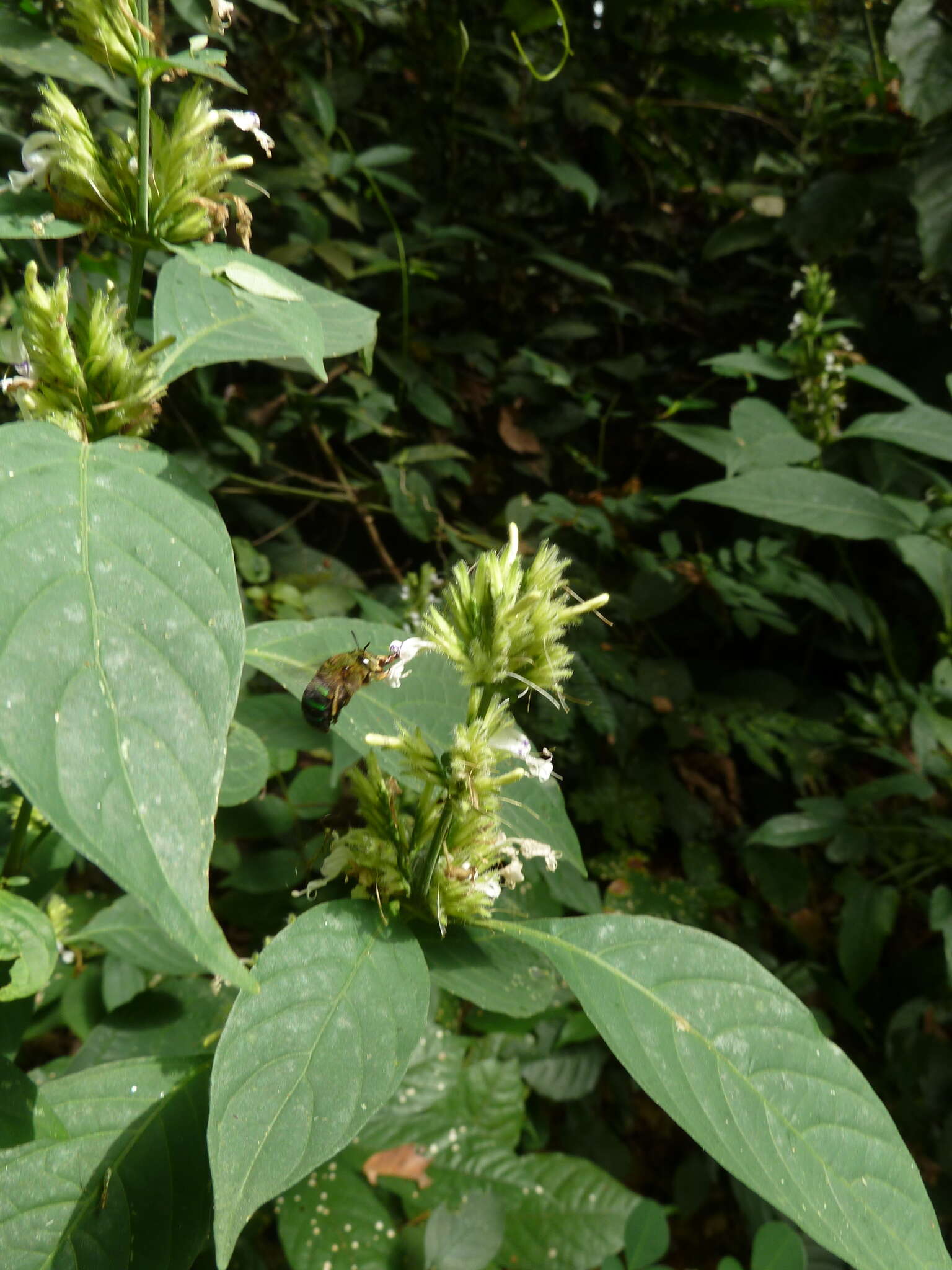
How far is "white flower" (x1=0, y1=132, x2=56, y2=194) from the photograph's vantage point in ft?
2.07

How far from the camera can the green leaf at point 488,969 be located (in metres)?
0.56

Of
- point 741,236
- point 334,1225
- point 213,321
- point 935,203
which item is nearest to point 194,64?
point 213,321

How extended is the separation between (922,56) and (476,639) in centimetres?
218

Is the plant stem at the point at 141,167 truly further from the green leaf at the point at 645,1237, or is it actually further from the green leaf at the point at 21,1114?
the green leaf at the point at 645,1237

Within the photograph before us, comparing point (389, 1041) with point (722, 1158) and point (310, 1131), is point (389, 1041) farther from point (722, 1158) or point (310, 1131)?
point (722, 1158)

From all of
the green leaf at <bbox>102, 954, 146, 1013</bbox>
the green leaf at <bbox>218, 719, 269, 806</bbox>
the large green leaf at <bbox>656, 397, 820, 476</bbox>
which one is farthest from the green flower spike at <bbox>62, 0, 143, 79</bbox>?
the large green leaf at <bbox>656, 397, 820, 476</bbox>

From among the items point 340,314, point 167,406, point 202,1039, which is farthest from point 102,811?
point 167,406

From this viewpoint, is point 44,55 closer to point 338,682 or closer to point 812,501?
point 338,682

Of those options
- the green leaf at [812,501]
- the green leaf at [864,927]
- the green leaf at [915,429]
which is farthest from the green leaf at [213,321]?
the green leaf at [864,927]

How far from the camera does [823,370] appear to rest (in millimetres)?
1849

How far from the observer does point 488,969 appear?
0.59 m

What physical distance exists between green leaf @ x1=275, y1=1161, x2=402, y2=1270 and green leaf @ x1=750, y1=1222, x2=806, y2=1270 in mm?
465

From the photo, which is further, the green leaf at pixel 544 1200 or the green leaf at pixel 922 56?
the green leaf at pixel 922 56

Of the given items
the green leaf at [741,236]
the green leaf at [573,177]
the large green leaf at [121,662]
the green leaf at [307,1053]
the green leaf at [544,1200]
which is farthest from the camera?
the green leaf at [741,236]
